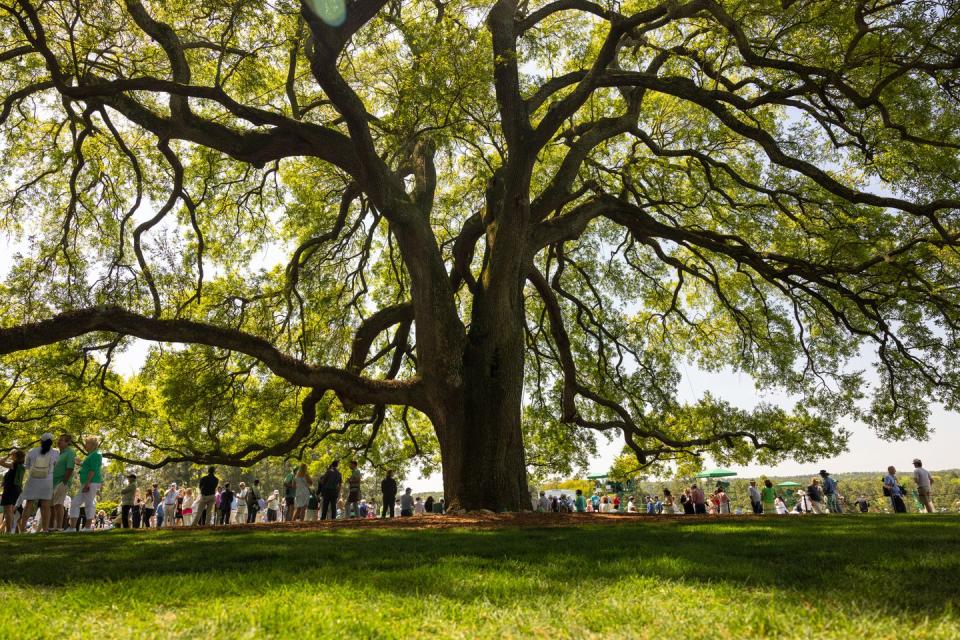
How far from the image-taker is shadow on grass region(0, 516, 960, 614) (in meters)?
3.38

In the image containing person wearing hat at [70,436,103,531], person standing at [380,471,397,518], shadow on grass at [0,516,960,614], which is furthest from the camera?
person standing at [380,471,397,518]

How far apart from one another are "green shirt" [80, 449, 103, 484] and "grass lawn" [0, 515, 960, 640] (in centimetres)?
561

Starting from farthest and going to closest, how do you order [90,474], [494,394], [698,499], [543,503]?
1. [543,503]
2. [698,499]
3. [90,474]
4. [494,394]

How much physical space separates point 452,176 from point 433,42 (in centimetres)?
757

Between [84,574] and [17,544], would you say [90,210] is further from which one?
[84,574]

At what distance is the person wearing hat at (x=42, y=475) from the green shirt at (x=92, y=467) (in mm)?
509

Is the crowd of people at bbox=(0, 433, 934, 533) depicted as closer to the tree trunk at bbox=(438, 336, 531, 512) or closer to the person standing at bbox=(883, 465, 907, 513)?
the person standing at bbox=(883, 465, 907, 513)

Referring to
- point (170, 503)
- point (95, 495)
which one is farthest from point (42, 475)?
point (170, 503)

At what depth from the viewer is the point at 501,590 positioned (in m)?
3.37

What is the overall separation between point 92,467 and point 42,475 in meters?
1.00

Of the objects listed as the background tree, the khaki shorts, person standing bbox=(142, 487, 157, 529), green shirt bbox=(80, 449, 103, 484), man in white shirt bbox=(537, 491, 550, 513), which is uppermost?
the background tree

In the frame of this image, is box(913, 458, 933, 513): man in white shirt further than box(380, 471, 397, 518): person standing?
No

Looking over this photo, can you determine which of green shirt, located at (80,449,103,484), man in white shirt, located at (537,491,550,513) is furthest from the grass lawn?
man in white shirt, located at (537,491,550,513)

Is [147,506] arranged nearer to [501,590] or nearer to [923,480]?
[501,590]
